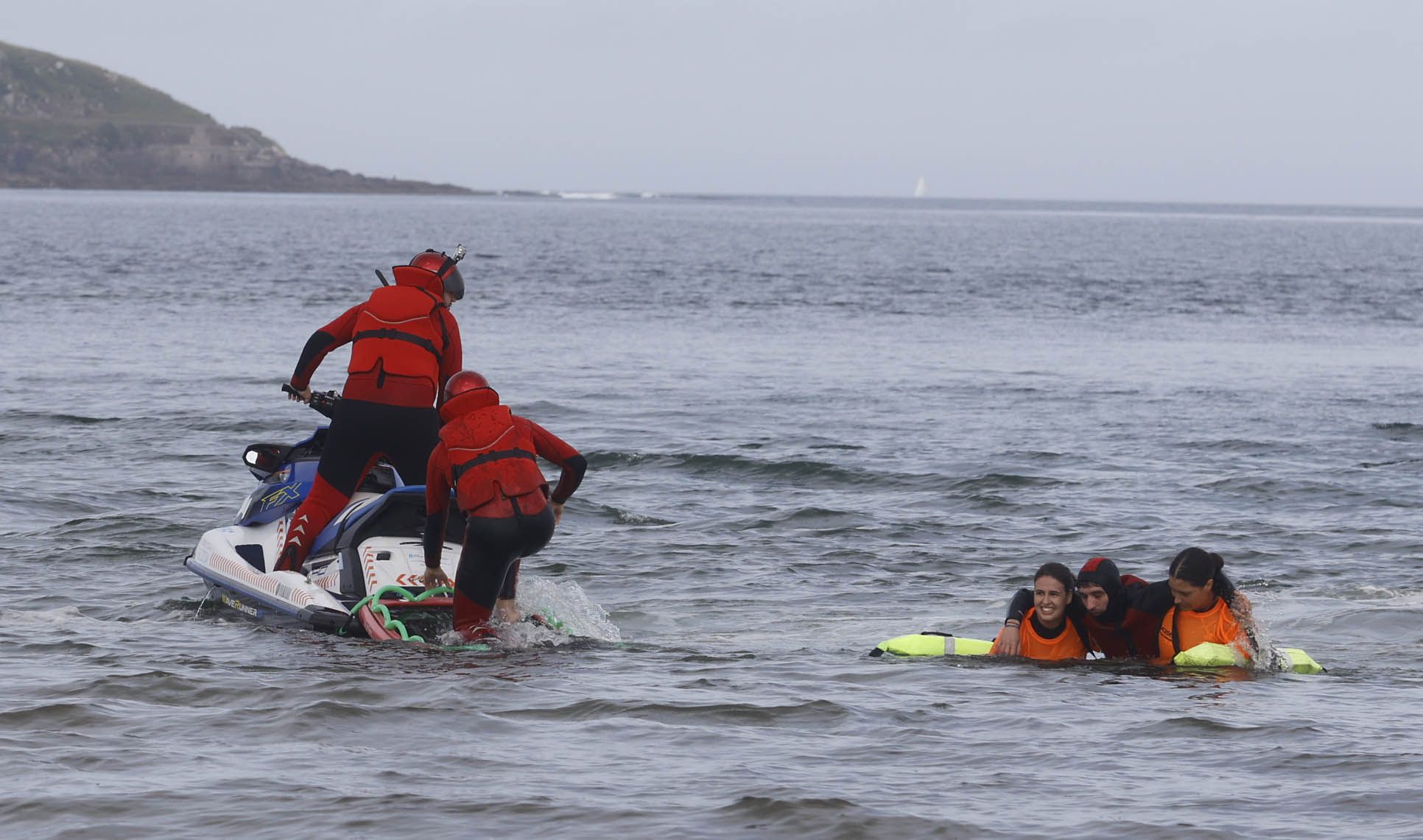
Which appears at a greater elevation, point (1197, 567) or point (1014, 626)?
point (1197, 567)

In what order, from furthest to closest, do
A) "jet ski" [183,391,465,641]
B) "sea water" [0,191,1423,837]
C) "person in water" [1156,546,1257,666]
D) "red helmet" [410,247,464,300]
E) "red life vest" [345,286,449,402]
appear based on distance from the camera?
"red helmet" [410,247,464,300]
"red life vest" [345,286,449,402]
"jet ski" [183,391,465,641]
"person in water" [1156,546,1257,666]
"sea water" [0,191,1423,837]

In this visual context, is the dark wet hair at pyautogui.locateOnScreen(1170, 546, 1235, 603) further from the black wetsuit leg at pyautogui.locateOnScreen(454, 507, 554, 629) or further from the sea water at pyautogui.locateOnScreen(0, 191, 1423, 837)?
the black wetsuit leg at pyautogui.locateOnScreen(454, 507, 554, 629)

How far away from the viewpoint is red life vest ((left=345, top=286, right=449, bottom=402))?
351 inches

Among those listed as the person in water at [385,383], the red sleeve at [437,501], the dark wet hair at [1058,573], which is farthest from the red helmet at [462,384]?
the dark wet hair at [1058,573]

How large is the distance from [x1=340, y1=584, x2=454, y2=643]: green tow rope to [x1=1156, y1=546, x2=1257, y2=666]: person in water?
3.90 m

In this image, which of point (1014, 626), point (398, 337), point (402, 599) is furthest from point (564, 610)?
point (1014, 626)

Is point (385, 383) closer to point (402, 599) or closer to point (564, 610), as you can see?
point (402, 599)

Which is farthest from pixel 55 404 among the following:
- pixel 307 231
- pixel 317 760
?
pixel 307 231

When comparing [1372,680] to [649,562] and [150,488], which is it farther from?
[150,488]

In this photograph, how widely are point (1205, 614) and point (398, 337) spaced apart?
4682mm

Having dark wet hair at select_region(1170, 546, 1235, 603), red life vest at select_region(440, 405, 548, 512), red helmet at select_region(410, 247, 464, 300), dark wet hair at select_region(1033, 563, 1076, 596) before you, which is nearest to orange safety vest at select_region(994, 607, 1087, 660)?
dark wet hair at select_region(1033, 563, 1076, 596)

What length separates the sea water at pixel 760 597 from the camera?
631cm

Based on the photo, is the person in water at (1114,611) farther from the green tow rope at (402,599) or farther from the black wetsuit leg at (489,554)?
the green tow rope at (402,599)

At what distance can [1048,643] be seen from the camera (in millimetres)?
8820
